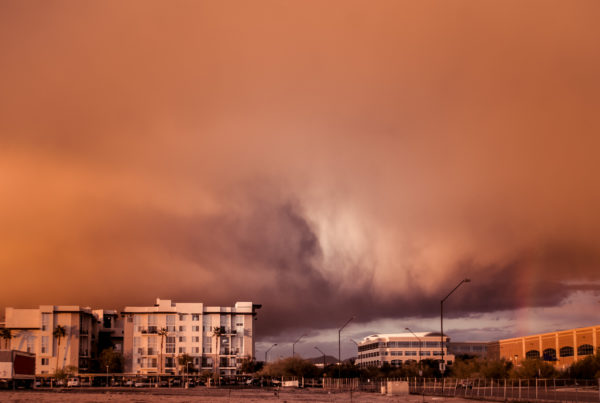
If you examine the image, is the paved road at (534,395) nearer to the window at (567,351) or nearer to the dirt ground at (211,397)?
the dirt ground at (211,397)

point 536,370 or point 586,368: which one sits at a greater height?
point 586,368

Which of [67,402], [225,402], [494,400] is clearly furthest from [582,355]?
[67,402]

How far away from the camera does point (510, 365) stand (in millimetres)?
186000

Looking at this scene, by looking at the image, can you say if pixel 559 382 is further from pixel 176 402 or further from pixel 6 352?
pixel 6 352

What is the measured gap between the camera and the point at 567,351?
176 m

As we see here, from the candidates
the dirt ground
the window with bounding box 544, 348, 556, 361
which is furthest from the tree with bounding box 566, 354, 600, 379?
the dirt ground

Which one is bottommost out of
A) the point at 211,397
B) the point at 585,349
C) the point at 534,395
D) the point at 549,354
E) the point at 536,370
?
the point at 211,397

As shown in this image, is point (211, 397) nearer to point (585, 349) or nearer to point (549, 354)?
point (585, 349)

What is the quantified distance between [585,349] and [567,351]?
378 inches

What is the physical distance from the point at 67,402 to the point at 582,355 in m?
127

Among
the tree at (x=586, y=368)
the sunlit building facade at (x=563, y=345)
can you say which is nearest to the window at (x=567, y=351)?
the sunlit building facade at (x=563, y=345)

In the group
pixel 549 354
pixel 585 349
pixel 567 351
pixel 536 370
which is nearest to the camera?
pixel 536 370

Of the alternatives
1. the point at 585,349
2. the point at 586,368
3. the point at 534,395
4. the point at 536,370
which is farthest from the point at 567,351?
the point at 534,395

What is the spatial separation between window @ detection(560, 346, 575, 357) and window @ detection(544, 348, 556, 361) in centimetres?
367
